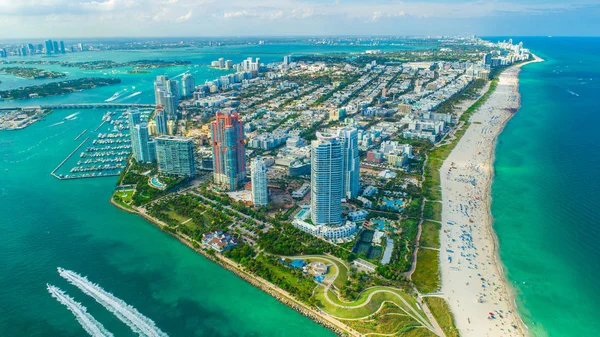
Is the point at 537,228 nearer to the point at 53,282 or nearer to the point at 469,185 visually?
the point at 469,185

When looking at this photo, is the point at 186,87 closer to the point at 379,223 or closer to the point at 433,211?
the point at 379,223

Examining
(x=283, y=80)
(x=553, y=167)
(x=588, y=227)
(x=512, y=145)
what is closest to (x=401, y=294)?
(x=588, y=227)

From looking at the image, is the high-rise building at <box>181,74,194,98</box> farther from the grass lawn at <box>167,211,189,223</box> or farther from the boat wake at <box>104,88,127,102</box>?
the grass lawn at <box>167,211,189,223</box>

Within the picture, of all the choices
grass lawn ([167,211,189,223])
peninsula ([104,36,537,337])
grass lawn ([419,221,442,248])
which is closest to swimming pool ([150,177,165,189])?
peninsula ([104,36,537,337])

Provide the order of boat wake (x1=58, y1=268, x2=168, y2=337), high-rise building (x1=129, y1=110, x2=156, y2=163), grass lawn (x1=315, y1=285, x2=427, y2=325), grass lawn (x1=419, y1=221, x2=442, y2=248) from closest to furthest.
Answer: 1. boat wake (x1=58, y1=268, x2=168, y2=337)
2. grass lawn (x1=315, y1=285, x2=427, y2=325)
3. grass lawn (x1=419, y1=221, x2=442, y2=248)
4. high-rise building (x1=129, y1=110, x2=156, y2=163)

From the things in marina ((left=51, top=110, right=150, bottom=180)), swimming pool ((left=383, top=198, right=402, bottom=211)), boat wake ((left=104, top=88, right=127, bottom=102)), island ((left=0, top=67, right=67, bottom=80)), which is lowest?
swimming pool ((left=383, top=198, right=402, bottom=211))

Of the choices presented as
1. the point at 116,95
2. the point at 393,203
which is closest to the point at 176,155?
the point at 393,203

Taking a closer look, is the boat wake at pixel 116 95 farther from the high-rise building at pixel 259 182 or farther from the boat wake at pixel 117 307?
the boat wake at pixel 117 307

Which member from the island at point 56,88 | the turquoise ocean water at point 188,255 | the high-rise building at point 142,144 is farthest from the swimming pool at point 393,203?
the island at point 56,88
